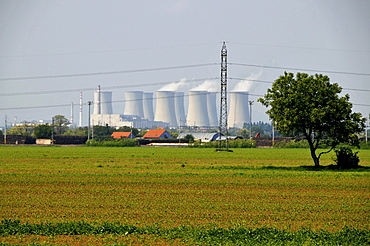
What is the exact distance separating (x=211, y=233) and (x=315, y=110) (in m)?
32.5

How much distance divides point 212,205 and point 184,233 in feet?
24.0

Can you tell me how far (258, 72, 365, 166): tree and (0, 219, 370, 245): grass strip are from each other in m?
30.7

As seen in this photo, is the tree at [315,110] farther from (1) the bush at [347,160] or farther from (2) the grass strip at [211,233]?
(2) the grass strip at [211,233]

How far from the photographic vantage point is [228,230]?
2130cm

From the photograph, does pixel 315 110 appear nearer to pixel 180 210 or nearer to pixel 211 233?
pixel 180 210

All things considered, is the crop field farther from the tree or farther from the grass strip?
the tree

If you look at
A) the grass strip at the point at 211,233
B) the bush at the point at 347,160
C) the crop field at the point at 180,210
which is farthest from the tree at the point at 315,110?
the grass strip at the point at 211,233

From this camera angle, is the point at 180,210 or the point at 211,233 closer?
the point at 211,233

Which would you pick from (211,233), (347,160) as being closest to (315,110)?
(347,160)

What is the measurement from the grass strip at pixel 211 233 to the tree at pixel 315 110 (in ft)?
101

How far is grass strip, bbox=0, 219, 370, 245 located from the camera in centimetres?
1962

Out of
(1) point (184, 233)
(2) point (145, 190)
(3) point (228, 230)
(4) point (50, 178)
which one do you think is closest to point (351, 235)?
(3) point (228, 230)

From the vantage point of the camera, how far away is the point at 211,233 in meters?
20.6

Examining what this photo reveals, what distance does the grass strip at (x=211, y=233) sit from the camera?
1962cm
